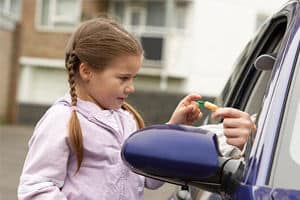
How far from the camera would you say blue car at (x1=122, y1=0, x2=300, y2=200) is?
73.5 inches

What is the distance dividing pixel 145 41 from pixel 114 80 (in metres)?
25.7

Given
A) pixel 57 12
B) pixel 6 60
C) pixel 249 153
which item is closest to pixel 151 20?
pixel 57 12

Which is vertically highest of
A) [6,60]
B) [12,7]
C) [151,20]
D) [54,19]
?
[12,7]

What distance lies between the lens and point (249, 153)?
202cm

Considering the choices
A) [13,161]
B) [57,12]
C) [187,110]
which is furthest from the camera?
[57,12]

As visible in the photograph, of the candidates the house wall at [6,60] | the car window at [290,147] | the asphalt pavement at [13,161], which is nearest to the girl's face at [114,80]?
the car window at [290,147]

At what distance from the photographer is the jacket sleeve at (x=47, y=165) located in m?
2.38

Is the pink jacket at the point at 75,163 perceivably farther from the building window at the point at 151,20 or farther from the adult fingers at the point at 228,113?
the building window at the point at 151,20

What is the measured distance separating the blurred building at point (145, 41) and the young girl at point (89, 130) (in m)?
24.1

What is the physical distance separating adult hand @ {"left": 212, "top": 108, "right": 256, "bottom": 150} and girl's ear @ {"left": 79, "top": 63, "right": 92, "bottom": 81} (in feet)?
1.64

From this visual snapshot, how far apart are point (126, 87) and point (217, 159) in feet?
2.09

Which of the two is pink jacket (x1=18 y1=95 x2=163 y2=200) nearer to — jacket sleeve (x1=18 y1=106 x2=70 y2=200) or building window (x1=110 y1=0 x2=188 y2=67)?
jacket sleeve (x1=18 y1=106 x2=70 y2=200)

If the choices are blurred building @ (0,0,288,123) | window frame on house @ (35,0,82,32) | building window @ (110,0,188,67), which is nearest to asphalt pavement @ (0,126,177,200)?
blurred building @ (0,0,288,123)

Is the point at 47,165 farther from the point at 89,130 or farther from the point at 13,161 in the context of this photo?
the point at 13,161
